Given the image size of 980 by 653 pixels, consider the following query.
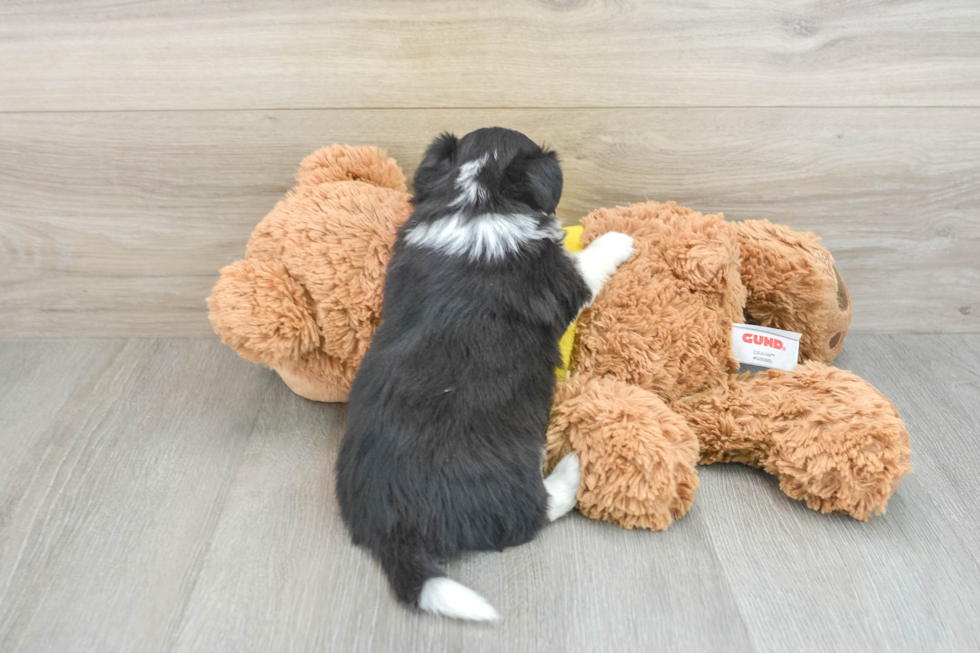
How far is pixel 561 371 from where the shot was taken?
3.92 ft

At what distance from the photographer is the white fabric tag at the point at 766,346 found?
4.02ft

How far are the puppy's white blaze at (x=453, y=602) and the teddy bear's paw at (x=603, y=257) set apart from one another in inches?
20.5

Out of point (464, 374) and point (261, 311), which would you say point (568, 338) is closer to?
point (464, 374)

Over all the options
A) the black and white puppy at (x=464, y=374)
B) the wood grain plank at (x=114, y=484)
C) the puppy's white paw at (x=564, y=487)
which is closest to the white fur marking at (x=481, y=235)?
the black and white puppy at (x=464, y=374)

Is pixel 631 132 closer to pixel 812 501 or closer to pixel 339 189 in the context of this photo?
pixel 339 189

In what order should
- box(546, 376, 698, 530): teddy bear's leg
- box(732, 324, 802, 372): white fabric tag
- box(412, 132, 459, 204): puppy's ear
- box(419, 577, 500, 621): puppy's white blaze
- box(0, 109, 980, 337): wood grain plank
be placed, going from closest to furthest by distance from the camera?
box(419, 577, 500, 621): puppy's white blaze < box(546, 376, 698, 530): teddy bear's leg < box(412, 132, 459, 204): puppy's ear < box(732, 324, 802, 372): white fabric tag < box(0, 109, 980, 337): wood grain plank

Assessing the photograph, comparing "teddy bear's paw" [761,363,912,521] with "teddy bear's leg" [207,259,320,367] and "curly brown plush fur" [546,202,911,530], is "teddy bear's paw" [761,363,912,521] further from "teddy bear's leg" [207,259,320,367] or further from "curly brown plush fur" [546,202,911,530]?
"teddy bear's leg" [207,259,320,367]

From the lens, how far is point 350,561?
40.3 inches

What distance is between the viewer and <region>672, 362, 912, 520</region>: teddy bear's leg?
104cm

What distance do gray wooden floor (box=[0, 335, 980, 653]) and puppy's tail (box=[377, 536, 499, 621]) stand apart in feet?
0.12

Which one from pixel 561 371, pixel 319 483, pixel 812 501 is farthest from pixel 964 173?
pixel 319 483

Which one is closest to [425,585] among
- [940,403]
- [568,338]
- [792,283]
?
[568,338]

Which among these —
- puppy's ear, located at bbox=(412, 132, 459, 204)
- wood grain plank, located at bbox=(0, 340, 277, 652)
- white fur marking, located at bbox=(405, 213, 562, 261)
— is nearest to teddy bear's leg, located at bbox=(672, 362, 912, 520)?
white fur marking, located at bbox=(405, 213, 562, 261)

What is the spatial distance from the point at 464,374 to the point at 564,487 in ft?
0.79
